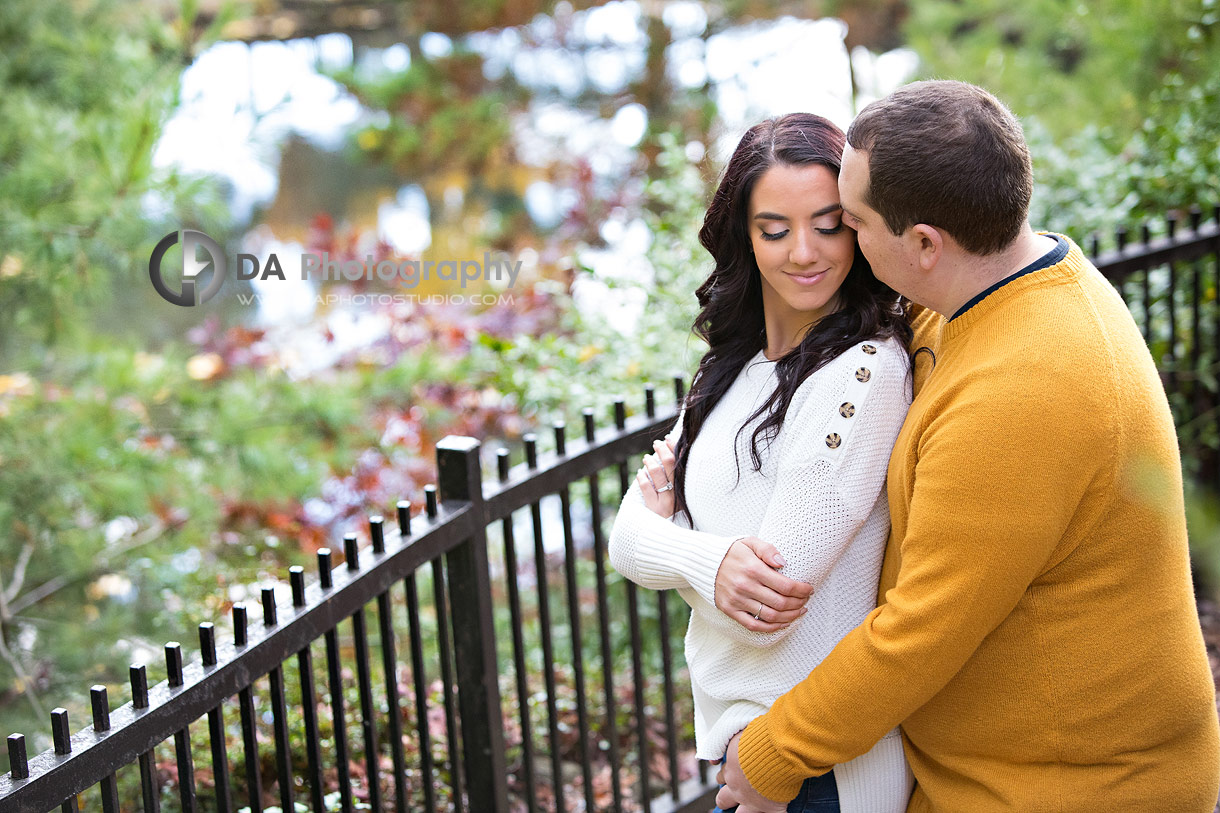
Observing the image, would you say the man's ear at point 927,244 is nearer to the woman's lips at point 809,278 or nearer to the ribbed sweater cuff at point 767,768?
the woman's lips at point 809,278

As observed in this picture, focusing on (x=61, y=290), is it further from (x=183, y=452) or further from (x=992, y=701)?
(x=992, y=701)

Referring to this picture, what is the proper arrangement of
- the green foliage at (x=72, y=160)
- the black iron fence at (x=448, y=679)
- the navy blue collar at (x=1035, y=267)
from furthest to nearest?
the green foliage at (x=72, y=160), the black iron fence at (x=448, y=679), the navy blue collar at (x=1035, y=267)

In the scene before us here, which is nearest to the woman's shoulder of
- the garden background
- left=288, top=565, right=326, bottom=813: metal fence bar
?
left=288, top=565, right=326, bottom=813: metal fence bar

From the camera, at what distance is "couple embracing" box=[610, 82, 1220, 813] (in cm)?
126

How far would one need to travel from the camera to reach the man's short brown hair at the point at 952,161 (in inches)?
50.6

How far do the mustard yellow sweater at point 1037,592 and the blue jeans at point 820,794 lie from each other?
0.12 metres

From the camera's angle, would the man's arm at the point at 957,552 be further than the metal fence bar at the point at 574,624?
No

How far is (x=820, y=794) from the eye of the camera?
155 centimetres

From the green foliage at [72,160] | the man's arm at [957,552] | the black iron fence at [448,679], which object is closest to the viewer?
the man's arm at [957,552]

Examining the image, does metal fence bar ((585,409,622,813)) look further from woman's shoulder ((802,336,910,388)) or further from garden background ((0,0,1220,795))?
woman's shoulder ((802,336,910,388))

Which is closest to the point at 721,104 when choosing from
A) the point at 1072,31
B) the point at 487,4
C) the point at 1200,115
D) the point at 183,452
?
the point at 487,4

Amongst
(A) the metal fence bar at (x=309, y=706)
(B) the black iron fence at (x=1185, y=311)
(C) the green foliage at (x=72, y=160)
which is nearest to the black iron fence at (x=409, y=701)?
(A) the metal fence bar at (x=309, y=706)

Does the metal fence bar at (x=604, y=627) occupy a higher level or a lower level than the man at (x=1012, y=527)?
lower

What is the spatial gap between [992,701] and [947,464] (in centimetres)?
36
